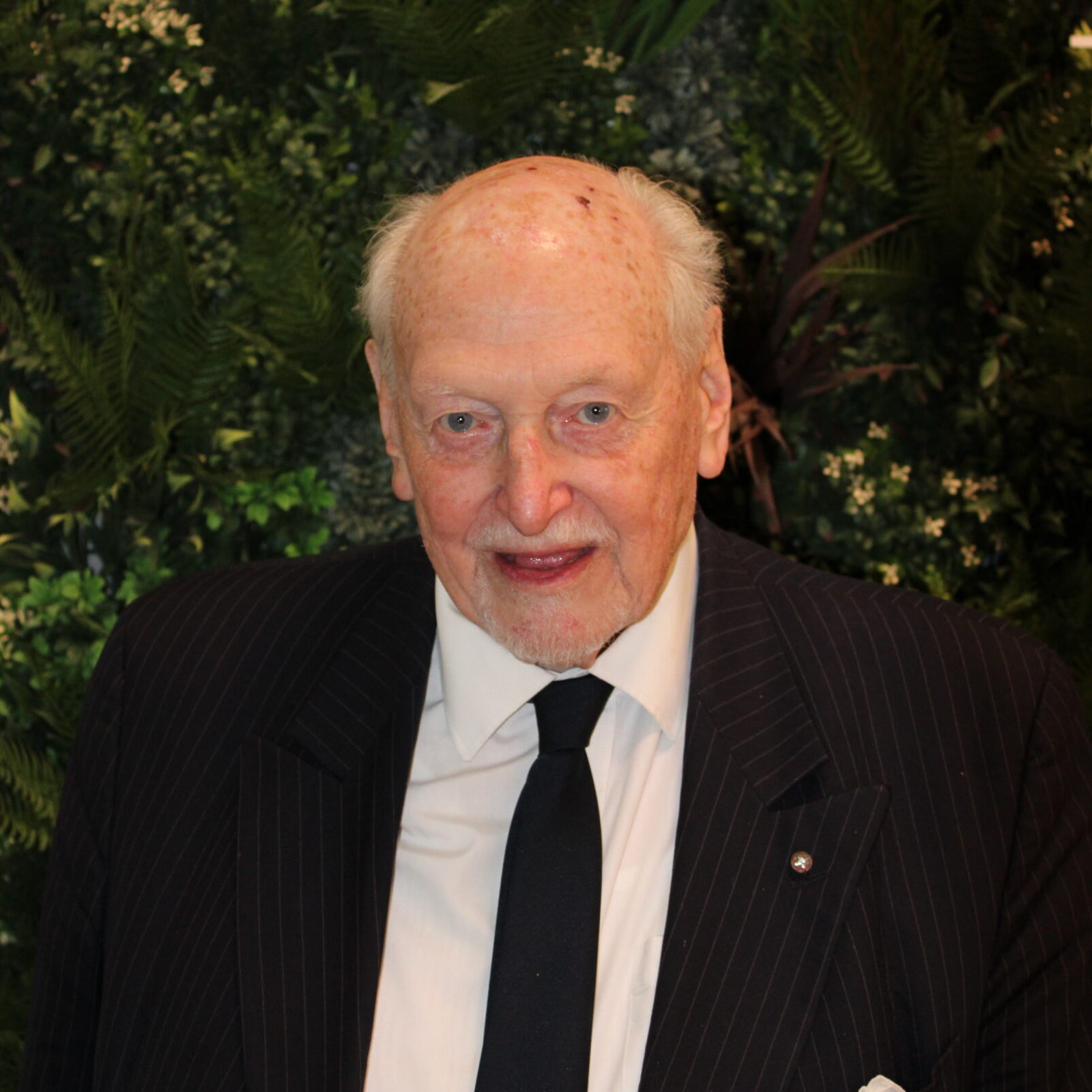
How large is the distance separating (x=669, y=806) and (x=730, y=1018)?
24 centimetres

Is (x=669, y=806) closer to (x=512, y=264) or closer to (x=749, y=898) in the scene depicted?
(x=749, y=898)

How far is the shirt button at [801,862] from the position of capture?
138 cm

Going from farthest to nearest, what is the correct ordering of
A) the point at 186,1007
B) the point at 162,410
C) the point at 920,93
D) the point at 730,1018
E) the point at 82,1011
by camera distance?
the point at 920,93 < the point at 162,410 < the point at 82,1011 < the point at 186,1007 < the point at 730,1018

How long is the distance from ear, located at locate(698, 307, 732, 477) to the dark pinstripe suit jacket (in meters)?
0.12

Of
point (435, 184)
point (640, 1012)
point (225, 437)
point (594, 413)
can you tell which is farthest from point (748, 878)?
point (435, 184)

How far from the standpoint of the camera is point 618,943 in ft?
4.52

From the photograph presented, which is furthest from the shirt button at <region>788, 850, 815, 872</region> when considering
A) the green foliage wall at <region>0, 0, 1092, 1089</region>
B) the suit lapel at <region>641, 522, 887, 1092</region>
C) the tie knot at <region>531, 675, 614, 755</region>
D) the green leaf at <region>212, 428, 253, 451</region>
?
the green leaf at <region>212, 428, 253, 451</region>

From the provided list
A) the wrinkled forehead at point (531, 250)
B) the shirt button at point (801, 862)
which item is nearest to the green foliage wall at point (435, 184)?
the wrinkled forehead at point (531, 250)

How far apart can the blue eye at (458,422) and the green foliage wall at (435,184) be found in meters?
1.19

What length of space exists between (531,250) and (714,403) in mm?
353

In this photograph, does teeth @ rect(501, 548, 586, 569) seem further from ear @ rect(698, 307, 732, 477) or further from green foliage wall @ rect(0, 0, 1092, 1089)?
green foliage wall @ rect(0, 0, 1092, 1089)

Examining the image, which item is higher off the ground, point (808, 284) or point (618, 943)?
point (808, 284)

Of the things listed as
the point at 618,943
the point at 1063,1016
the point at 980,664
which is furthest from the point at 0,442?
the point at 1063,1016

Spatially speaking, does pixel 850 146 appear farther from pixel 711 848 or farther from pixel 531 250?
pixel 711 848
